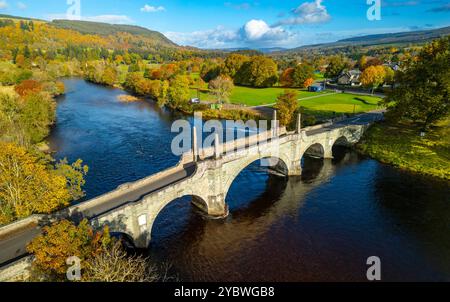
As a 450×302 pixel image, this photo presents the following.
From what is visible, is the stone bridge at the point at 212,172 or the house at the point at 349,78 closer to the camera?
the stone bridge at the point at 212,172

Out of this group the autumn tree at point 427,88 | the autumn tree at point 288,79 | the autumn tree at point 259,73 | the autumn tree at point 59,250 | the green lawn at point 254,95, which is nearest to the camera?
the autumn tree at point 59,250

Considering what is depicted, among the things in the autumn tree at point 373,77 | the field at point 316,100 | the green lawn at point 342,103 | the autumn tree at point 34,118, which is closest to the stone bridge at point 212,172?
the field at point 316,100

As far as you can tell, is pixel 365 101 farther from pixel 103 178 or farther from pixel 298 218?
pixel 103 178

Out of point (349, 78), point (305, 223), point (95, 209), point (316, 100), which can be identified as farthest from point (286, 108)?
point (349, 78)

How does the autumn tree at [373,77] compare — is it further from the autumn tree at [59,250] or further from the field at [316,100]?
the autumn tree at [59,250]

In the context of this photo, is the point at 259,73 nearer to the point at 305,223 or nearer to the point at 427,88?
the point at 427,88
